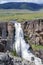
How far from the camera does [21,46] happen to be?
36.8m

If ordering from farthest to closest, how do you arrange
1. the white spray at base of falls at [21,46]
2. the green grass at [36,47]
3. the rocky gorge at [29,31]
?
the rocky gorge at [29,31] → the green grass at [36,47] → the white spray at base of falls at [21,46]

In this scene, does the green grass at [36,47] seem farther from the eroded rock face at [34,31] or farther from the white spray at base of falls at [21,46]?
the eroded rock face at [34,31]

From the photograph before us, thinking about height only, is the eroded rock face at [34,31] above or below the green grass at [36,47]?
above

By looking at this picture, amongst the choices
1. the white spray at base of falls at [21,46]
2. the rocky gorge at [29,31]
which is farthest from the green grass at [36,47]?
the white spray at base of falls at [21,46]

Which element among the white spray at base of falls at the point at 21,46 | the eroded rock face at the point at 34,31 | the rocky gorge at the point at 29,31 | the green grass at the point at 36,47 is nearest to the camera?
the white spray at base of falls at the point at 21,46

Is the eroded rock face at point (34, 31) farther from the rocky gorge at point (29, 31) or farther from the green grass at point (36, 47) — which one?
the green grass at point (36, 47)

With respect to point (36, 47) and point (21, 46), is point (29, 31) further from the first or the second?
point (36, 47)

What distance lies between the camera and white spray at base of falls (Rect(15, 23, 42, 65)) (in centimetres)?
3400

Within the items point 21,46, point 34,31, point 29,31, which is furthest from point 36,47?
point 29,31

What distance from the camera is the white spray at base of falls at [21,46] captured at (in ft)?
112

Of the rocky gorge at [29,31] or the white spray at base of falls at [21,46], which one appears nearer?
the white spray at base of falls at [21,46]

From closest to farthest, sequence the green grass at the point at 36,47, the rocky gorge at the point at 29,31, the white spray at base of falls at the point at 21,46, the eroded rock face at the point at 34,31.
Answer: the white spray at base of falls at the point at 21,46 → the green grass at the point at 36,47 → the rocky gorge at the point at 29,31 → the eroded rock face at the point at 34,31

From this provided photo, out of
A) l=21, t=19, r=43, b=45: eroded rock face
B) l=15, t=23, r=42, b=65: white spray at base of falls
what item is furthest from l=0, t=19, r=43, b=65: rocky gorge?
l=15, t=23, r=42, b=65: white spray at base of falls

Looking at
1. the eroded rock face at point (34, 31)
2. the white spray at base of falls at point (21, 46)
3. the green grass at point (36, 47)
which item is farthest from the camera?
the eroded rock face at point (34, 31)
